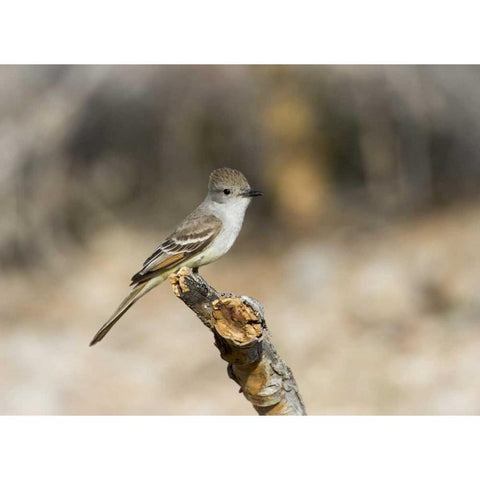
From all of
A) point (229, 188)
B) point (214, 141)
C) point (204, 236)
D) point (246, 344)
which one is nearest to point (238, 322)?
point (246, 344)

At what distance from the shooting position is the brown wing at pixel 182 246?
3.61 meters

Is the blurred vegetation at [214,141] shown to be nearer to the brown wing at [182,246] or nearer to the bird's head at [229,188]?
the bird's head at [229,188]

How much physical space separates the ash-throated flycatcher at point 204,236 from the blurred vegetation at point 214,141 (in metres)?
0.90

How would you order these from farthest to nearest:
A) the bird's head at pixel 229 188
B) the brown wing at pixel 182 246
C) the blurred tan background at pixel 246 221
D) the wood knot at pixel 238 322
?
→ the blurred tan background at pixel 246 221, the bird's head at pixel 229 188, the brown wing at pixel 182 246, the wood knot at pixel 238 322

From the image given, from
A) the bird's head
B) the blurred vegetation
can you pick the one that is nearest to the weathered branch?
the bird's head

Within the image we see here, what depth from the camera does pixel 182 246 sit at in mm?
3633

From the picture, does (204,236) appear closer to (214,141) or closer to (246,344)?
(246,344)

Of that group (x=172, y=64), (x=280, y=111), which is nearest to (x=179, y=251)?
(x=172, y=64)

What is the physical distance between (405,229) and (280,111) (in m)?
0.97

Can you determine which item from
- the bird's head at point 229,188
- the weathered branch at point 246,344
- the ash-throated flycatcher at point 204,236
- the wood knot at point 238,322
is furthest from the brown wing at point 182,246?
the wood knot at point 238,322

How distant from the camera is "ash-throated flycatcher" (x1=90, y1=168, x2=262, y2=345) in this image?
3.62 meters

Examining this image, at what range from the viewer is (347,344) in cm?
478

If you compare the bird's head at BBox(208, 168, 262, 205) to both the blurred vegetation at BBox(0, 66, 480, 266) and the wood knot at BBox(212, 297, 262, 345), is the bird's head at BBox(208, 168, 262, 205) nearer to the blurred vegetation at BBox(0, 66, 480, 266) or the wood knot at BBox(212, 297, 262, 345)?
the blurred vegetation at BBox(0, 66, 480, 266)

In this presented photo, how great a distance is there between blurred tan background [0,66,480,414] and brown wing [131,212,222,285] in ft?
3.10
